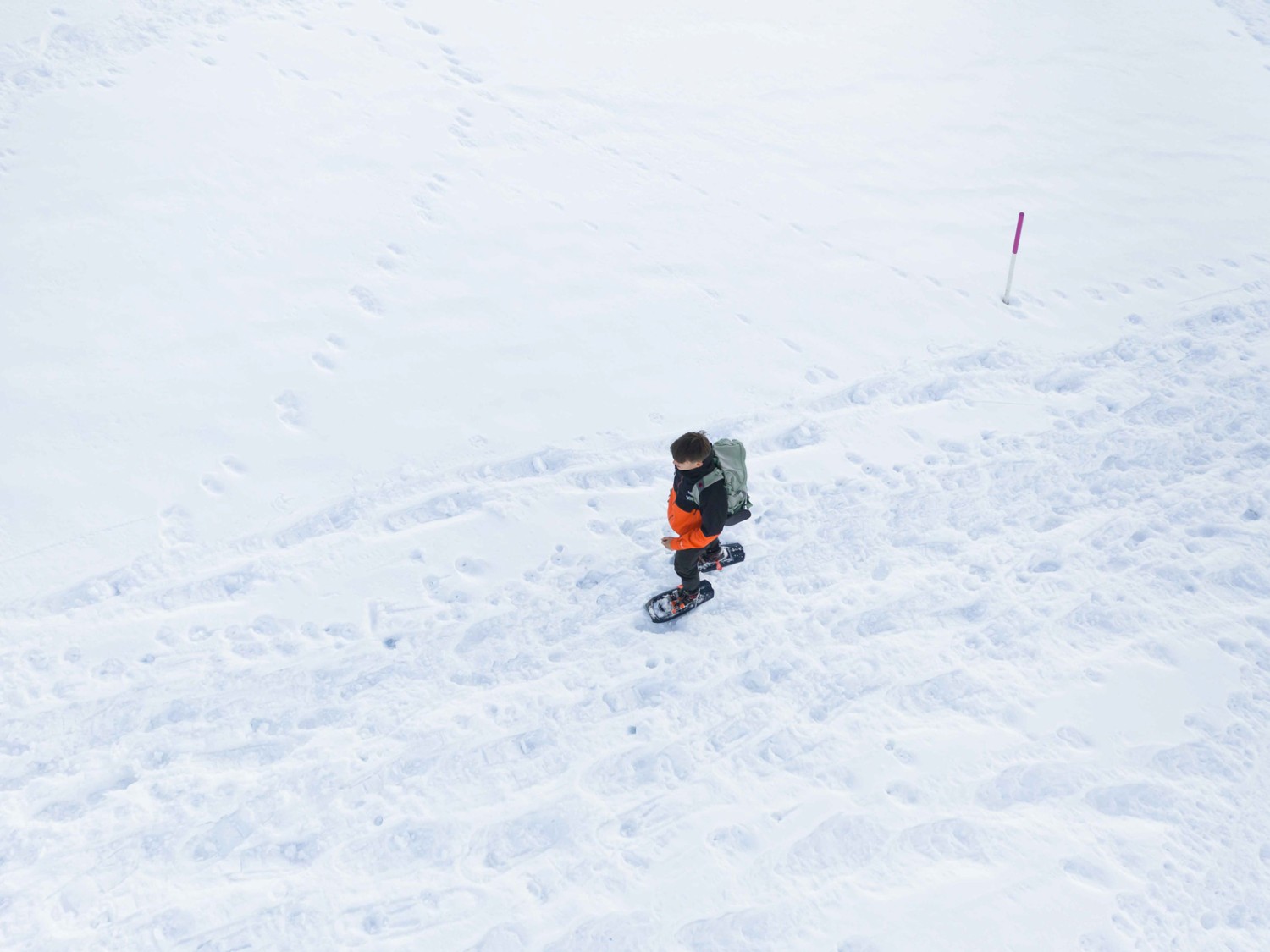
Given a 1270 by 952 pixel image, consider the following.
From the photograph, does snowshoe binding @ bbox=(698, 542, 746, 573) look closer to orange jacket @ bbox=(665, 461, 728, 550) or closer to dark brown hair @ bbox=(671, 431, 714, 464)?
orange jacket @ bbox=(665, 461, 728, 550)

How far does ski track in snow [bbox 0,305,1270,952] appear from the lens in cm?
485

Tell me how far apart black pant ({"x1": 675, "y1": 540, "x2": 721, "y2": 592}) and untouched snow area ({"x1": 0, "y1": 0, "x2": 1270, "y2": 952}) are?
1.13 feet

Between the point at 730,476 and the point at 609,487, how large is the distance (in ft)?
5.70

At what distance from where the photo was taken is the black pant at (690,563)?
18.6 ft

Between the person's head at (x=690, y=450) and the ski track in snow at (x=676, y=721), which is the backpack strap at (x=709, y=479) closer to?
the person's head at (x=690, y=450)

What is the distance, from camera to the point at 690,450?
500 centimetres

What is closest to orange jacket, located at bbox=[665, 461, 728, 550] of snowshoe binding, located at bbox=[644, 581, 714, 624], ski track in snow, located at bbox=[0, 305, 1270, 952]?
snowshoe binding, located at bbox=[644, 581, 714, 624]

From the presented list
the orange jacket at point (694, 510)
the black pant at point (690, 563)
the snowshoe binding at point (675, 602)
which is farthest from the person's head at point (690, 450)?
the snowshoe binding at point (675, 602)

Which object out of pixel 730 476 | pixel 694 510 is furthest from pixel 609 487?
pixel 730 476

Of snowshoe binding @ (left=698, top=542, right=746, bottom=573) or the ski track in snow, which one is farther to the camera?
snowshoe binding @ (left=698, top=542, right=746, bottom=573)

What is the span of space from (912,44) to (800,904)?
10164 mm

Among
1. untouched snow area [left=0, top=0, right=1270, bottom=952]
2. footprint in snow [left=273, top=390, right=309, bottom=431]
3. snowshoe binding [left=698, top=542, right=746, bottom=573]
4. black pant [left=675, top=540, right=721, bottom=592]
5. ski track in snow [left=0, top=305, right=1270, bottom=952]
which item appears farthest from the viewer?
footprint in snow [left=273, top=390, right=309, bottom=431]

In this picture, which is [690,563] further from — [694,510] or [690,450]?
[690,450]

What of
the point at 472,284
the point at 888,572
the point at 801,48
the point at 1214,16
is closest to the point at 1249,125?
the point at 1214,16
